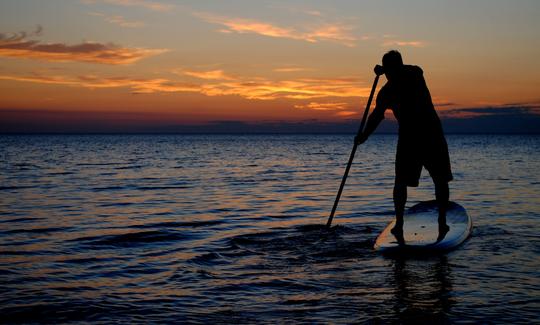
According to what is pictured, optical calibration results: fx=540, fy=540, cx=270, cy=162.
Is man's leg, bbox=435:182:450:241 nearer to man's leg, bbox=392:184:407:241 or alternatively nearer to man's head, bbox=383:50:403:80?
man's leg, bbox=392:184:407:241

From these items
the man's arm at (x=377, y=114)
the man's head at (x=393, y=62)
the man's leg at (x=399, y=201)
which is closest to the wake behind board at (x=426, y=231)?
the man's leg at (x=399, y=201)

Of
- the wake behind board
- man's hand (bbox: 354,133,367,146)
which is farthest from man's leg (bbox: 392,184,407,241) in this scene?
man's hand (bbox: 354,133,367,146)

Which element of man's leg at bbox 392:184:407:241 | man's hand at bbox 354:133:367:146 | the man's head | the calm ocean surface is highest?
the man's head

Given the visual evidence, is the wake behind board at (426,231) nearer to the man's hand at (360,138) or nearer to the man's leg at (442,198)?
the man's leg at (442,198)

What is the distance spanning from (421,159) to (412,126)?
48 cm

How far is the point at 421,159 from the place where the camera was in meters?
7.38

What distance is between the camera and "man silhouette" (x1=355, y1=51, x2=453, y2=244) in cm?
723

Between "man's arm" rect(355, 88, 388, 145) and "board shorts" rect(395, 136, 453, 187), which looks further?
"man's arm" rect(355, 88, 388, 145)

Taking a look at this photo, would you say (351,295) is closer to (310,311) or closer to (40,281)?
(310,311)

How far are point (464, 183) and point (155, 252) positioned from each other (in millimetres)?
16349

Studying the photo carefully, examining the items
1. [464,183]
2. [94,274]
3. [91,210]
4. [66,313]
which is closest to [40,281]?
[94,274]

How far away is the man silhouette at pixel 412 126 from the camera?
7.23m

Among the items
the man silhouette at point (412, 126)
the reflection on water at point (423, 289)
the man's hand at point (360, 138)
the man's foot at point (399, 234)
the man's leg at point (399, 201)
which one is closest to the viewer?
the reflection on water at point (423, 289)

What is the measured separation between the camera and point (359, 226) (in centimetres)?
1092
